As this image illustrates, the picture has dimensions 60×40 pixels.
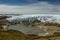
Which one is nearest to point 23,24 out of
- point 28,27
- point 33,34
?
point 28,27

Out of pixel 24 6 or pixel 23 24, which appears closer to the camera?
pixel 23 24

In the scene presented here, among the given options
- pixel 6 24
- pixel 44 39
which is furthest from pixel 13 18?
pixel 44 39

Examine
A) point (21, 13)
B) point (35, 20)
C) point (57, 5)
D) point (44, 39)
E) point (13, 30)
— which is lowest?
point (44, 39)

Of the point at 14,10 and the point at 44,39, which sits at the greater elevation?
the point at 14,10

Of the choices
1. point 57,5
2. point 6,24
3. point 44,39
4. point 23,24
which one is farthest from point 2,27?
point 57,5

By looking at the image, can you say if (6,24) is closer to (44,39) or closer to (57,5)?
(44,39)

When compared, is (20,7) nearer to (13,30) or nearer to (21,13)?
(21,13)

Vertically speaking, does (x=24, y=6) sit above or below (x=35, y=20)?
above

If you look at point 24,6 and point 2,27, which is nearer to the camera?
point 2,27

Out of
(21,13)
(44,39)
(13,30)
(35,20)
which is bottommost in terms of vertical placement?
(44,39)
